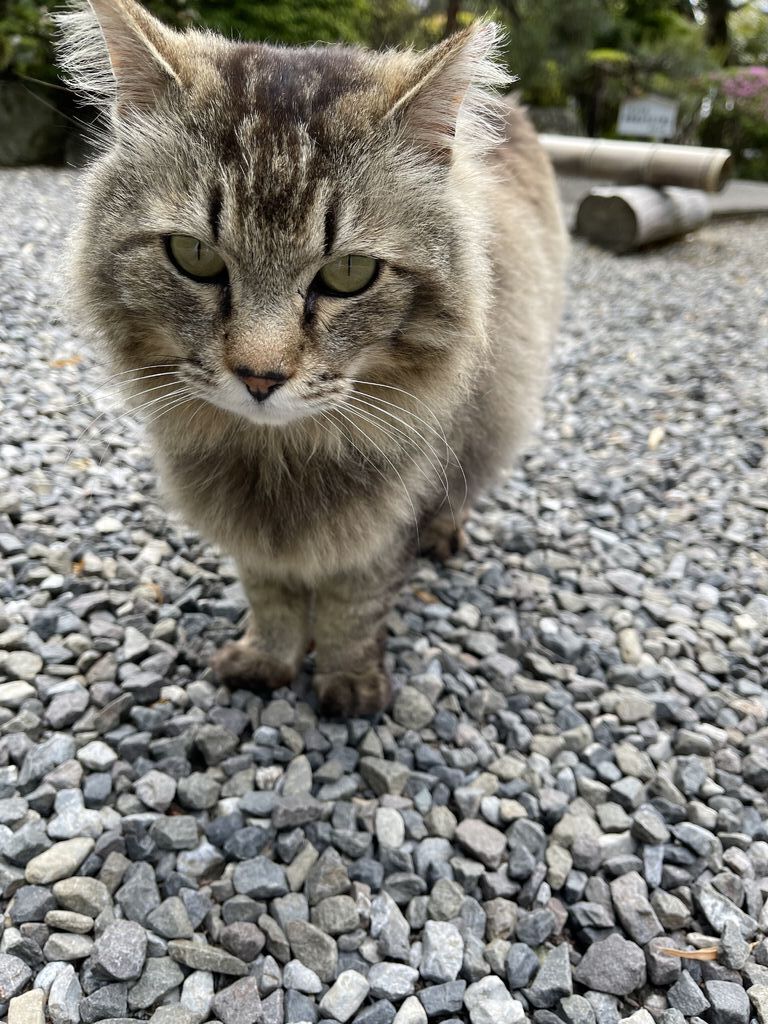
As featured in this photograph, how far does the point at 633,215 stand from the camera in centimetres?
633

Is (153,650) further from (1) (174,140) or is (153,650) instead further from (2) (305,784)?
(1) (174,140)

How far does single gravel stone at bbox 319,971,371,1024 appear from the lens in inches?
51.7

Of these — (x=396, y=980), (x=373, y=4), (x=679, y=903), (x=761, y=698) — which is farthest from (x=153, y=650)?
(x=373, y=4)

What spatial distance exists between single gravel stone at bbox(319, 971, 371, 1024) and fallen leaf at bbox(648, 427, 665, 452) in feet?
8.65

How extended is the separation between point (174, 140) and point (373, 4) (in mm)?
9812

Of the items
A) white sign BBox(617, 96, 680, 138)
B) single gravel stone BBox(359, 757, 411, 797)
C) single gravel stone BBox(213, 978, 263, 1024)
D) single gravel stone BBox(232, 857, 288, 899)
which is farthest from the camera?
white sign BBox(617, 96, 680, 138)

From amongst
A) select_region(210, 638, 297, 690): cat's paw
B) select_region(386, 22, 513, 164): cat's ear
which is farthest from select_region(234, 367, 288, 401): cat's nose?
select_region(210, 638, 297, 690): cat's paw

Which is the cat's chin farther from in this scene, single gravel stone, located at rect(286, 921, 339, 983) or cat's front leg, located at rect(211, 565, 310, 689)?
single gravel stone, located at rect(286, 921, 339, 983)

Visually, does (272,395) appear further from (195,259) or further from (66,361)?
(66,361)

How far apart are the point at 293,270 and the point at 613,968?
1398 millimetres

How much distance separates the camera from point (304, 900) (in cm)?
149

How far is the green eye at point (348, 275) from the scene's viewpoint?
1.23 m

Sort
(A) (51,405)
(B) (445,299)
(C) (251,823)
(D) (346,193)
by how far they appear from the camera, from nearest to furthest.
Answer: (D) (346,193), (B) (445,299), (C) (251,823), (A) (51,405)

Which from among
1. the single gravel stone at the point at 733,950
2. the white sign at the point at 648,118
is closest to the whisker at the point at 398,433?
the single gravel stone at the point at 733,950
